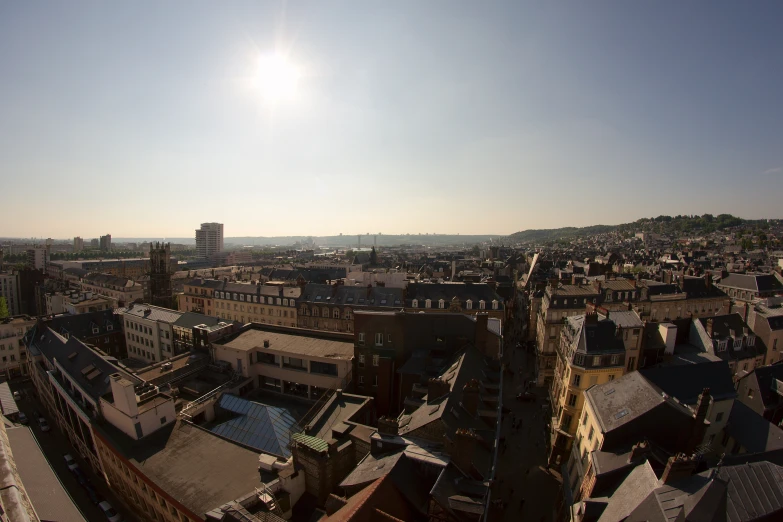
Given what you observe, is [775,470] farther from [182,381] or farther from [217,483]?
[182,381]

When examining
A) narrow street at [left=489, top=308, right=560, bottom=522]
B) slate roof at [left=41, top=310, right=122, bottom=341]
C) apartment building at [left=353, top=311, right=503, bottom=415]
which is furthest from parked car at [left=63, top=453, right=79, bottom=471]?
narrow street at [left=489, top=308, right=560, bottom=522]

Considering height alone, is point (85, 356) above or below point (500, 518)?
above

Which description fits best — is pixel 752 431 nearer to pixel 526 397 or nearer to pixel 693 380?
pixel 693 380

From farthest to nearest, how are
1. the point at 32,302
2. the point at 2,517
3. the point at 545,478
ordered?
the point at 32,302, the point at 545,478, the point at 2,517

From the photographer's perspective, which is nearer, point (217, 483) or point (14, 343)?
point (217, 483)

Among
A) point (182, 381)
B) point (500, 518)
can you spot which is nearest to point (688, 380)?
point (500, 518)

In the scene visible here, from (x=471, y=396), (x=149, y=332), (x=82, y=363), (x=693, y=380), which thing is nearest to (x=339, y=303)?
(x=149, y=332)

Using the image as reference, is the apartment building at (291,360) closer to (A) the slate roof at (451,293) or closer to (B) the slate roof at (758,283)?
(A) the slate roof at (451,293)
